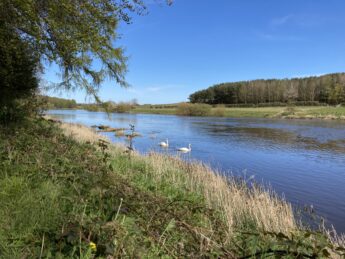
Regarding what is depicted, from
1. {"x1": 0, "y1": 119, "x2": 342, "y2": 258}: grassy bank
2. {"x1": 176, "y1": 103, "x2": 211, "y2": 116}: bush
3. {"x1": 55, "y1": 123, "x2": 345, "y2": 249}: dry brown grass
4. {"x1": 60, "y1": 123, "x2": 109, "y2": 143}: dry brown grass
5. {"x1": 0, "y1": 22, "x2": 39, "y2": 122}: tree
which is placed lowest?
{"x1": 176, "y1": 103, "x2": 211, "y2": 116}: bush

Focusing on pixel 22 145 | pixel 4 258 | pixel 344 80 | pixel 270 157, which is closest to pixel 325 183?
pixel 270 157

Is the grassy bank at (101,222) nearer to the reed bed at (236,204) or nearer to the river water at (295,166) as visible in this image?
the reed bed at (236,204)

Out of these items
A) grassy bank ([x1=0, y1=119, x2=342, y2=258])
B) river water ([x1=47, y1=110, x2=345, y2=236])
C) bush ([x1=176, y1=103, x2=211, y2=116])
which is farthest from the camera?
bush ([x1=176, y1=103, x2=211, y2=116])

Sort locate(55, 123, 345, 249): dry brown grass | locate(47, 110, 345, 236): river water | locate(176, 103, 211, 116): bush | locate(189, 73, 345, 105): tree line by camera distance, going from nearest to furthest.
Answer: locate(55, 123, 345, 249): dry brown grass < locate(47, 110, 345, 236): river water < locate(176, 103, 211, 116): bush < locate(189, 73, 345, 105): tree line

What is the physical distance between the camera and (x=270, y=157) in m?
19.5

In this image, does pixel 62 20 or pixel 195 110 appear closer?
pixel 62 20

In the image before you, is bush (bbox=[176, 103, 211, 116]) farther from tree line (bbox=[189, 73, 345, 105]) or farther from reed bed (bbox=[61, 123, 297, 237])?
reed bed (bbox=[61, 123, 297, 237])

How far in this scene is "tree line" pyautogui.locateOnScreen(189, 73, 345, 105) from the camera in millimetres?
94938

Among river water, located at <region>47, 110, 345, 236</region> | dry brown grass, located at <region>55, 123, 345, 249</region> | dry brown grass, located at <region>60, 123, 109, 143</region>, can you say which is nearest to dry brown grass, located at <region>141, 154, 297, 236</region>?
dry brown grass, located at <region>55, 123, 345, 249</region>

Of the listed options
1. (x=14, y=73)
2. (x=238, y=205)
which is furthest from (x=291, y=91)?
(x=238, y=205)

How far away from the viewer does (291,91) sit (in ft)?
339

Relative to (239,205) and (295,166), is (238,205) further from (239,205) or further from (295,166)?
(295,166)

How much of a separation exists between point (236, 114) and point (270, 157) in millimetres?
62906

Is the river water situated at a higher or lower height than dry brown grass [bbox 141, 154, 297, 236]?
lower
